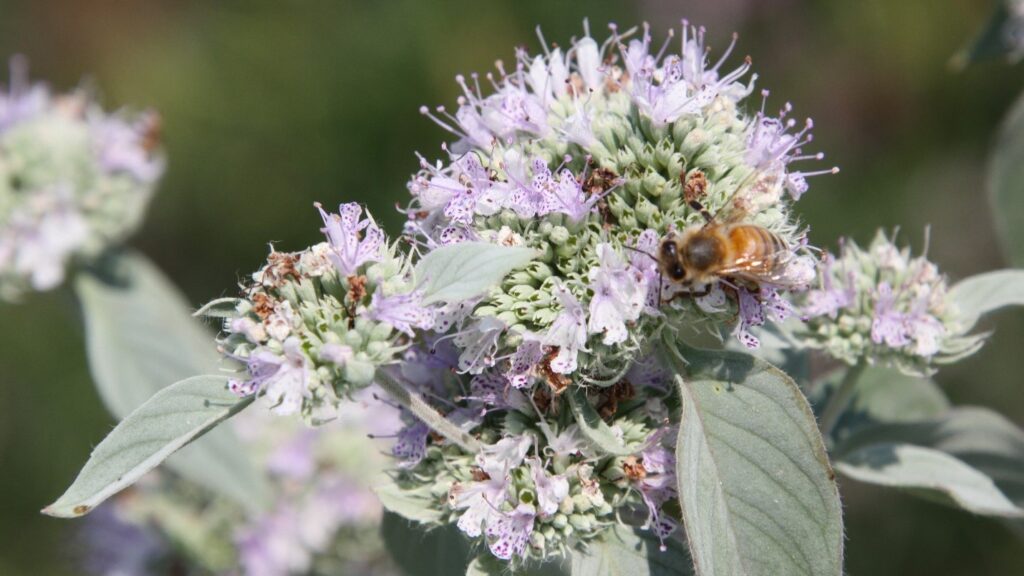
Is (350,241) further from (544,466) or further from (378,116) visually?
(378,116)

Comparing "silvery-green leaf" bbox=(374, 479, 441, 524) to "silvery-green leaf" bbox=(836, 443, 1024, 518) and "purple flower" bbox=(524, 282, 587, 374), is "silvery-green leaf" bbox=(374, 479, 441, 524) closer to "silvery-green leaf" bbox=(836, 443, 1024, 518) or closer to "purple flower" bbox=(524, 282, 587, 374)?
"purple flower" bbox=(524, 282, 587, 374)

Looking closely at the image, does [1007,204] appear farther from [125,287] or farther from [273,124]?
[273,124]

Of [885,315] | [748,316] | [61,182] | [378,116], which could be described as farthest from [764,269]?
[378,116]

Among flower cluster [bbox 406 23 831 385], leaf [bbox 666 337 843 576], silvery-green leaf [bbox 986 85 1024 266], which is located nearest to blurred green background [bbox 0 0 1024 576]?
silvery-green leaf [bbox 986 85 1024 266]

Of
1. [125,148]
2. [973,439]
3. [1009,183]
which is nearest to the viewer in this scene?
[973,439]

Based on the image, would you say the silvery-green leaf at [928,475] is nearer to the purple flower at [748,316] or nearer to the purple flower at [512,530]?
the purple flower at [748,316]

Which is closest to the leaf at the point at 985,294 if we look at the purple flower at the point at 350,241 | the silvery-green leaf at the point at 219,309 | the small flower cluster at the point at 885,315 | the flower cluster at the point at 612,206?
the small flower cluster at the point at 885,315
